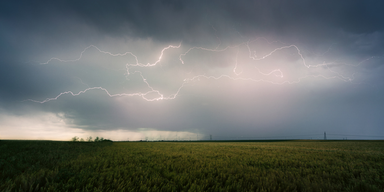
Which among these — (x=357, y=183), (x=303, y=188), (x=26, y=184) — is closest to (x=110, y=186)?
(x=26, y=184)

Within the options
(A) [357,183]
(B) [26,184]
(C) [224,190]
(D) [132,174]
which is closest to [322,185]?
(A) [357,183]

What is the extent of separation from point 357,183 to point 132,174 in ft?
19.4

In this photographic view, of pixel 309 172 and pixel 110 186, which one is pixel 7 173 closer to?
pixel 110 186

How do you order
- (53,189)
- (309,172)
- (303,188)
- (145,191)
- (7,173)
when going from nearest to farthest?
(53,189), (145,191), (303,188), (7,173), (309,172)

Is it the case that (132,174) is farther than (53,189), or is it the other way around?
(132,174)

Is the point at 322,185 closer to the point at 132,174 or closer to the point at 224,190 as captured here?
the point at 224,190

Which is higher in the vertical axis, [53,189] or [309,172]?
[53,189]

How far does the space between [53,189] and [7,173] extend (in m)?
2.60

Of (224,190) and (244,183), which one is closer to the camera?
(224,190)

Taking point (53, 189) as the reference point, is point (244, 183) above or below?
below

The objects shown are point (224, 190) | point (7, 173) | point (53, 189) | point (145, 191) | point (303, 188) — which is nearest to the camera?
point (53, 189)

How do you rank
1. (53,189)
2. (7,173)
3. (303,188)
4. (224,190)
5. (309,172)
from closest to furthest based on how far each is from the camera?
(53,189)
(224,190)
(303,188)
(7,173)
(309,172)

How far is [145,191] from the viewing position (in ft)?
11.0

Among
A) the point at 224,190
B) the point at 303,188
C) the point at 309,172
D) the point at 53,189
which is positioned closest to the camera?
the point at 53,189
